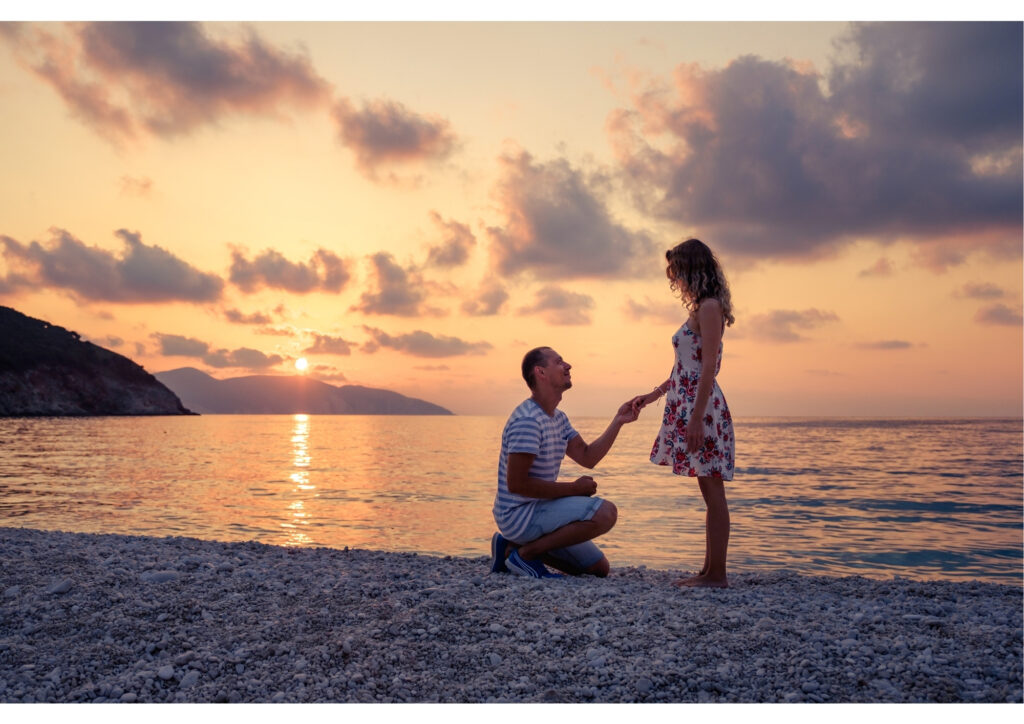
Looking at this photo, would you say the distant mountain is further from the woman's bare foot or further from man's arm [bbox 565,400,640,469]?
the woman's bare foot

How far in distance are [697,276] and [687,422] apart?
1171 millimetres

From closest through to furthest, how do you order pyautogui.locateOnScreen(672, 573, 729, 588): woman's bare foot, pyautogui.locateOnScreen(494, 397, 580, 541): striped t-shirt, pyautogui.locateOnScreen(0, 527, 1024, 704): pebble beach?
pyautogui.locateOnScreen(0, 527, 1024, 704): pebble beach
pyautogui.locateOnScreen(672, 573, 729, 588): woman's bare foot
pyautogui.locateOnScreen(494, 397, 580, 541): striped t-shirt

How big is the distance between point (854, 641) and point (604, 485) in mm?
15007

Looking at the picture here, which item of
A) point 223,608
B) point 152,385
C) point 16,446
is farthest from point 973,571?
point 152,385

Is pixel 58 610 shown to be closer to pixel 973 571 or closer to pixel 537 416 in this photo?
pixel 537 416

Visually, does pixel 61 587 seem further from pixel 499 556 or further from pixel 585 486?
pixel 585 486

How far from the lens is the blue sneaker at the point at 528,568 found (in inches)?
243

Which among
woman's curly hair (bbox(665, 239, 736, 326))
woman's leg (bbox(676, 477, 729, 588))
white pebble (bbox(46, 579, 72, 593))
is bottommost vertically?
white pebble (bbox(46, 579, 72, 593))

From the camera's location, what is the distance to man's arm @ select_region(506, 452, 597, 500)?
19.6ft

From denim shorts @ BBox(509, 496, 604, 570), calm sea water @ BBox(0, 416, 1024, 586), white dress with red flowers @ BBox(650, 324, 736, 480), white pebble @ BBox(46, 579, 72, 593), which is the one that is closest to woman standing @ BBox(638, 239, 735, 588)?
white dress with red flowers @ BBox(650, 324, 736, 480)

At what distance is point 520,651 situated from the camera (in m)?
4.18

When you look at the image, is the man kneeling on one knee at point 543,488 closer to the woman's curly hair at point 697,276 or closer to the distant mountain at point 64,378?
the woman's curly hair at point 697,276

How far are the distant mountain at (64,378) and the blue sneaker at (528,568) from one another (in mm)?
102880

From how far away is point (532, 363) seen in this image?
6.09 m
